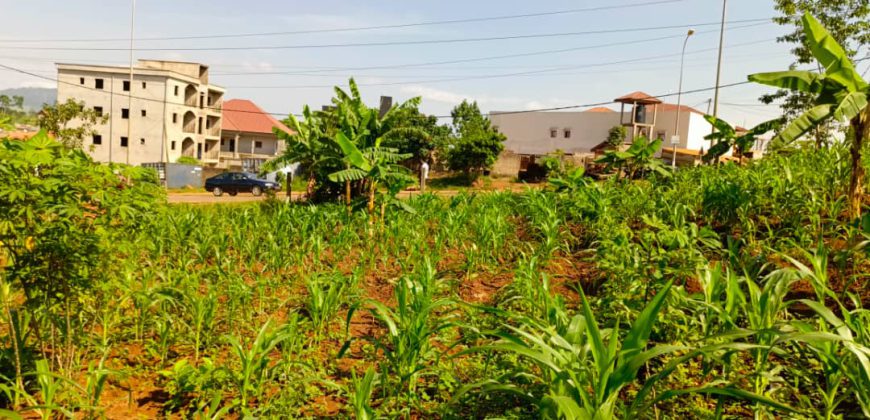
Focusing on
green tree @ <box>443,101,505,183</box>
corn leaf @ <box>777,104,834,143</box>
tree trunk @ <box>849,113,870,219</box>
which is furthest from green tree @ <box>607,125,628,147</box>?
tree trunk @ <box>849,113,870,219</box>

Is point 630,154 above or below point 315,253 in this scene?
above

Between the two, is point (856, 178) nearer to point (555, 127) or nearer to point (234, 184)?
point (234, 184)

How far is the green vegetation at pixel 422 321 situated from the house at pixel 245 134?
1838 inches

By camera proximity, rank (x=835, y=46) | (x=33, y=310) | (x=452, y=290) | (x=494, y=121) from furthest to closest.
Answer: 1. (x=494, y=121)
2. (x=835, y=46)
3. (x=452, y=290)
4. (x=33, y=310)

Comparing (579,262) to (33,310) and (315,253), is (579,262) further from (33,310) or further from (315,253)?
(33,310)

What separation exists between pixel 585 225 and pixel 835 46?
13.3 feet

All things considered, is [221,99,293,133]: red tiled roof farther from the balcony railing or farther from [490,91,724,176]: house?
[490,91,724,176]: house

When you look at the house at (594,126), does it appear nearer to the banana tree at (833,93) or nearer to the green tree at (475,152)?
the green tree at (475,152)

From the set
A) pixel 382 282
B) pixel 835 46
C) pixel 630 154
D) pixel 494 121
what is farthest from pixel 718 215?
pixel 494 121

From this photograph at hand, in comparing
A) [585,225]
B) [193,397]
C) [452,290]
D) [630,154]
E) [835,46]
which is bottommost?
[193,397]

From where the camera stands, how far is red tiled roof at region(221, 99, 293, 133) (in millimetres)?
52094

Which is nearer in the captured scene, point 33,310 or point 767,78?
point 33,310

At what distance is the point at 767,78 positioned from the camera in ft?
23.5

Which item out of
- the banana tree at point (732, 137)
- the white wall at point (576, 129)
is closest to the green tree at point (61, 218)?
the banana tree at point (732, 137)
